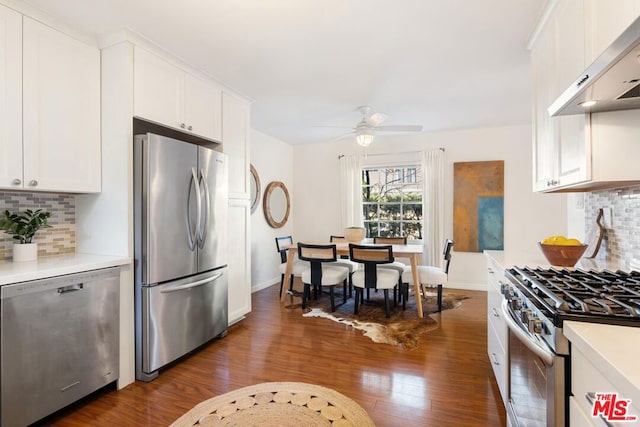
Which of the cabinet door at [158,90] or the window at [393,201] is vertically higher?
the cabinet door at [158,90]

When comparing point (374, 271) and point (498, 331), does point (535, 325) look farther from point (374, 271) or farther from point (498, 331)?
point (374, 271)

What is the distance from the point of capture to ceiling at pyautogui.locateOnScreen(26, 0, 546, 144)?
196 cm

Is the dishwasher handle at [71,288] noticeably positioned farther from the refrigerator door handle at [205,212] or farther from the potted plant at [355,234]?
the potted plant at [355,234]

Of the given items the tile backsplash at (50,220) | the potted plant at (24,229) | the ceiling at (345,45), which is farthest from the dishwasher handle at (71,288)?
the ceiling at (345,45)

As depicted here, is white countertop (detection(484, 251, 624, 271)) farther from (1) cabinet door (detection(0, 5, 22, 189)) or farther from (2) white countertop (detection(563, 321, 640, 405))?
(1) cabinet door (detection(0, 5, 22, 189))

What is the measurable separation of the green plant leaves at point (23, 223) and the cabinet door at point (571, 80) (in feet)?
10.8

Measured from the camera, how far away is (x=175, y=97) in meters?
2.59

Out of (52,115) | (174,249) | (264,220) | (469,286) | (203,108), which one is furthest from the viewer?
(264,220)

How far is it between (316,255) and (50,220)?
2522mm

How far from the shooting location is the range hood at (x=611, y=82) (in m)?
0.96

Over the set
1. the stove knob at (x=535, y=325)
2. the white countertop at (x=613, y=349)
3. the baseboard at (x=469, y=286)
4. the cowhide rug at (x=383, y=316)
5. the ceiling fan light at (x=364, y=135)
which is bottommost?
the cowhide rug at (x=383, y=316)

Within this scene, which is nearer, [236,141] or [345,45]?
[345,45]

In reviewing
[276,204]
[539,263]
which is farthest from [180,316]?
[276,204]

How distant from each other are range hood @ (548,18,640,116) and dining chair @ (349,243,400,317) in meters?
2.25
